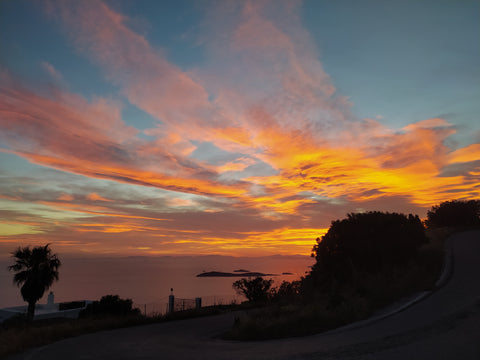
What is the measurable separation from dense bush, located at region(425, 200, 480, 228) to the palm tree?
6017 centimetres

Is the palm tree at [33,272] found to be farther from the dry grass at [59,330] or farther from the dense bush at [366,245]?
the dense bush at [366,245]

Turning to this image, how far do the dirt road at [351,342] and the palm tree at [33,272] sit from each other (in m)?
21.3

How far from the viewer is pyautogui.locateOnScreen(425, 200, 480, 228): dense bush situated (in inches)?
2261

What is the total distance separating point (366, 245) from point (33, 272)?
105 feet

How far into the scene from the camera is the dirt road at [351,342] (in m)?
9.38

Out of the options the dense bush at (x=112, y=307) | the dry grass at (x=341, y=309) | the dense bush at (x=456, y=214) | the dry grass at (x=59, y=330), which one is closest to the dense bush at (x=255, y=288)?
the dry grass at (x=59, y=330)

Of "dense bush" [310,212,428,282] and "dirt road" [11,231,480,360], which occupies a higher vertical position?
"dense bush" [310,212,428,282]

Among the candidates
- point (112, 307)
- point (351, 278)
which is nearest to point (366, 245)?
point (351, 278)

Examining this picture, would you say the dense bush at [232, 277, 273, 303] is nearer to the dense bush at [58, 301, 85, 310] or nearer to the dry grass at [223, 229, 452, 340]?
the dry grass at [223, 229, 452, 340]

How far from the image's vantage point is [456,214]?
58469 mm

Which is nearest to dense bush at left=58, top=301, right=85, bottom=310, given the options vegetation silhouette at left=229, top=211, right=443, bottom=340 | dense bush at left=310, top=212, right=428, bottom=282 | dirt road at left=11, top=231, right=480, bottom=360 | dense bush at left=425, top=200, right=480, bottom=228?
vegetation silhouette at left=229, top=211, right=443, bottom=340

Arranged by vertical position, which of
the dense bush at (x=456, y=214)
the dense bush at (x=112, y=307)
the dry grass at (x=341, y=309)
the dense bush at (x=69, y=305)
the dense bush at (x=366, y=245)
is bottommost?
the dense bush at (x=69, y=305)

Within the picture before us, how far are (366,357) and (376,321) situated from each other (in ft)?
17.2

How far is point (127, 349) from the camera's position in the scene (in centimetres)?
1273
